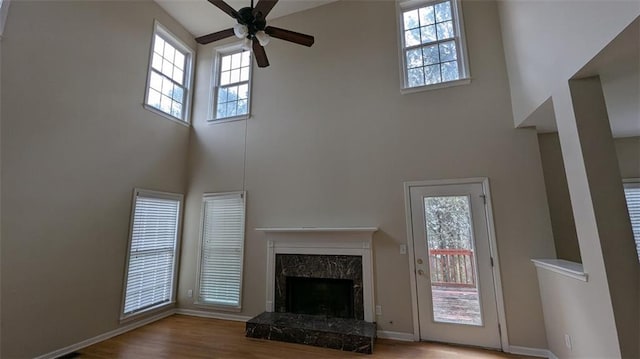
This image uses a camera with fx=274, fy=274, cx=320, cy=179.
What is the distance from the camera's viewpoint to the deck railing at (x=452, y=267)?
3.59m

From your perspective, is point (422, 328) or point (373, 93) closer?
point (422, 328)

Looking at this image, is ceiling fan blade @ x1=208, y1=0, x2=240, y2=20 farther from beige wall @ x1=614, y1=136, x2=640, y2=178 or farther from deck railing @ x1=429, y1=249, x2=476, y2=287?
beige wall @ x1=614, y1=136, x2=640, y2=178

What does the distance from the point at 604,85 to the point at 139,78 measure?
6107 mm

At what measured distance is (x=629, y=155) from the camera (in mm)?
4109

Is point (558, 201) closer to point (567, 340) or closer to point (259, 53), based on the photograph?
point (567, 340)

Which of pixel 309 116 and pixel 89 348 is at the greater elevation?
pixel 309 116

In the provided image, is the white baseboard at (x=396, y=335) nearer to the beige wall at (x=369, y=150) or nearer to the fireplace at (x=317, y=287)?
the beige wall at (x=369, y=150)

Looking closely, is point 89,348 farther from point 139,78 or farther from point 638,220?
point 638,220

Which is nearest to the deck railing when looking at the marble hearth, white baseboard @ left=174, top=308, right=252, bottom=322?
the marble hearth

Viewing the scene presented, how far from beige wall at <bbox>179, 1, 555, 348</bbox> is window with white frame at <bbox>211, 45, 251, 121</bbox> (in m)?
0.24

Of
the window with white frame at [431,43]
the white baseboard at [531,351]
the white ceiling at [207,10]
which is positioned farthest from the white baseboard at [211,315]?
the white ceiling at [207,10]

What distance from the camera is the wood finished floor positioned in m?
3.24

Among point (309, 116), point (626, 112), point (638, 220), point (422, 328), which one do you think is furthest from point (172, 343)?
point (638, 220)

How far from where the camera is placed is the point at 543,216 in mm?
3418
